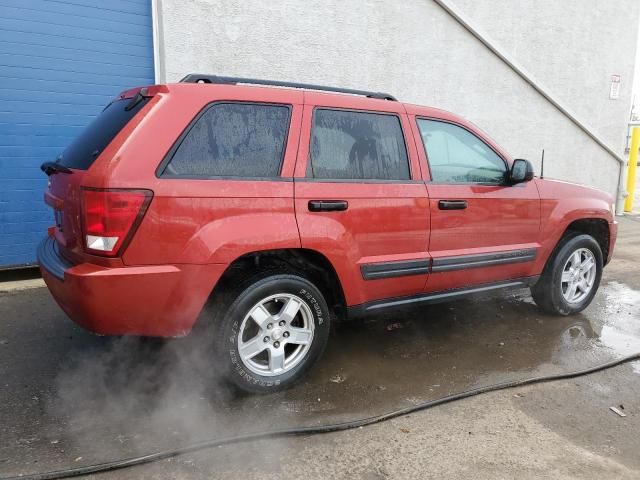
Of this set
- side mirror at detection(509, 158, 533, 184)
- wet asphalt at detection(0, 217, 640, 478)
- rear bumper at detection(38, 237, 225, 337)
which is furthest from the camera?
side mirror at detection(509, 158, 533, 184)

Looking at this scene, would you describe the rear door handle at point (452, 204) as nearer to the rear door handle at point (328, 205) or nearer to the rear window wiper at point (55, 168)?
the rear door handle at point (328, 205)

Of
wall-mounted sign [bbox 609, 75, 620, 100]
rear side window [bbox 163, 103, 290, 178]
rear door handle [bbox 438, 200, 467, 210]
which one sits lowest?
rear door handle [bbox 438, 200, 467, 210]

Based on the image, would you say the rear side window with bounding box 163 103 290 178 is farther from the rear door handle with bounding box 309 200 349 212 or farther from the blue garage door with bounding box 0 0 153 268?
the blue garage door with bounding box 0 0 153 268

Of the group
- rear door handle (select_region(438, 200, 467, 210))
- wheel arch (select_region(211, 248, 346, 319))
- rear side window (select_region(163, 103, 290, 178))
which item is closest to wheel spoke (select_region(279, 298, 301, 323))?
wheel arch (select_region(211, 248, 346, 319))

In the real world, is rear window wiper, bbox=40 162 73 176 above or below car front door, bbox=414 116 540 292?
above

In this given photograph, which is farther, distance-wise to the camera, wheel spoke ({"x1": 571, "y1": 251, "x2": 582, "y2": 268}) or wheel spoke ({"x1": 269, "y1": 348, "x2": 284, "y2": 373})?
wheel spoke ({"x1": 571, "y1": 251, "x2": 582, "y2": 268})

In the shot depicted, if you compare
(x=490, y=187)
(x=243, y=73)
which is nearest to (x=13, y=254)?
(x=243, y=73)

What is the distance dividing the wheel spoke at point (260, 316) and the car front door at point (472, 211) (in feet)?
4.30

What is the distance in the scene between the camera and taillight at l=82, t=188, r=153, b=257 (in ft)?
8.53

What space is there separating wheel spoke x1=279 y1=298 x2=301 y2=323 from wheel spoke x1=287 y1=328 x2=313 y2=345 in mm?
92

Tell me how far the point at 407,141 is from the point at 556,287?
82.3 inches

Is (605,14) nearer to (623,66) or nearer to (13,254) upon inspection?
(623,66)

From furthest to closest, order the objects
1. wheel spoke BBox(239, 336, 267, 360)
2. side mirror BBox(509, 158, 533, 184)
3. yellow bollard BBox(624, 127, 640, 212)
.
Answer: yellow bollard BBox(624, 127, 640, 212) → side mirror BBox(509, 158, 533, 184) → wheel spoke BBox(239, 336, 267, 360)

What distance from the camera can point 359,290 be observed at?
3.39m
